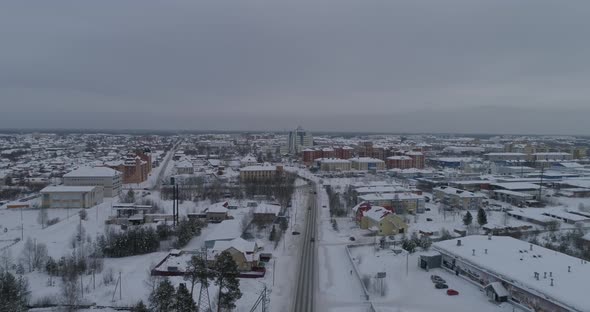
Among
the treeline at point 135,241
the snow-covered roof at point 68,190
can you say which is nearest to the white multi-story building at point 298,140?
the snow-covered roof at point 68,190

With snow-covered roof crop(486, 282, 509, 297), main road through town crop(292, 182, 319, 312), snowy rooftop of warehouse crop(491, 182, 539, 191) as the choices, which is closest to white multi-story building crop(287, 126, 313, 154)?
snowy rooftop of warehouse crop(491, 182, 539, 191)

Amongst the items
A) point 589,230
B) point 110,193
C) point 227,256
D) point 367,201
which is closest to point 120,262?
point 227,256

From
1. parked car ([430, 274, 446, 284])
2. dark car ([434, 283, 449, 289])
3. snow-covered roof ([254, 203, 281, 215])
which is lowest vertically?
dark car ([434, 283, 449, 289])

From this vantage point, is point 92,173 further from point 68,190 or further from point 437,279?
point 437,279

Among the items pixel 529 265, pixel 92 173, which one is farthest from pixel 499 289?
pixel 92 173

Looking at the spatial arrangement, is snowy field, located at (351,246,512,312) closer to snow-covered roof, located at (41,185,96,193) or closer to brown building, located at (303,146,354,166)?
snow-covered roof, located at (41,185,96,193)

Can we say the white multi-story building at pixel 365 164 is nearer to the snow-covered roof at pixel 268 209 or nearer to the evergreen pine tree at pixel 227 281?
the snow-covered roof at pixel 268 209
